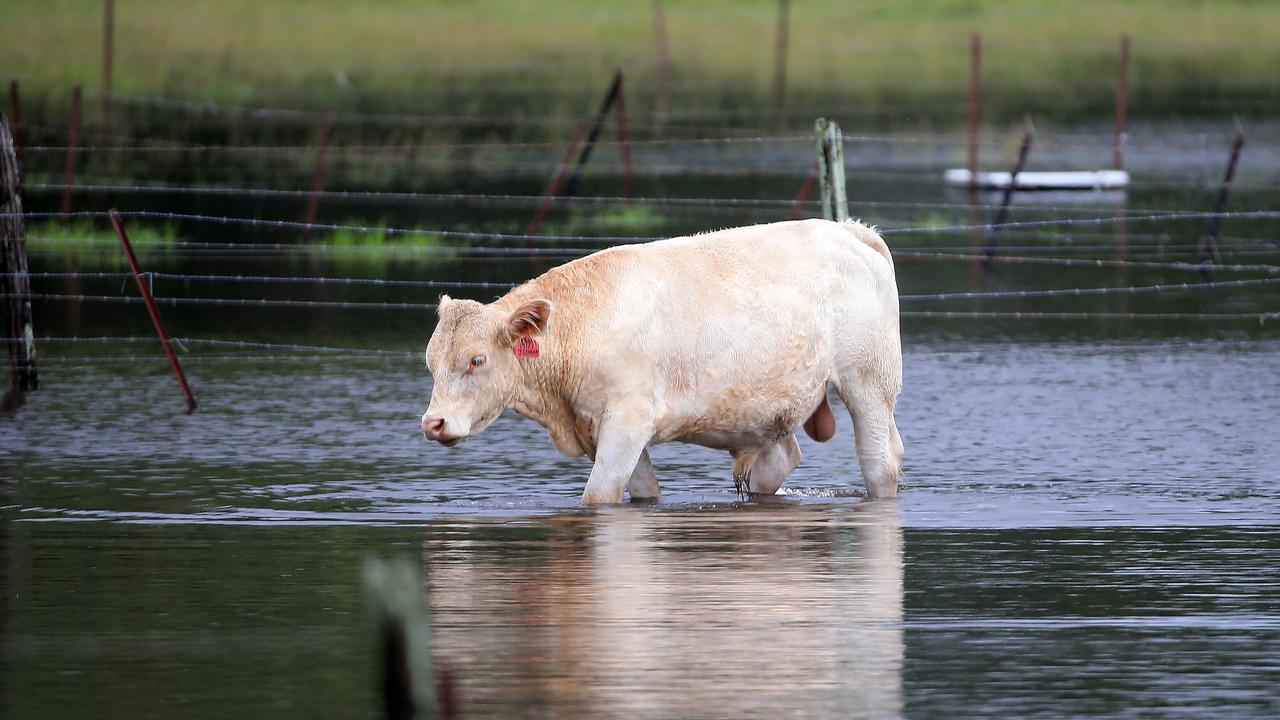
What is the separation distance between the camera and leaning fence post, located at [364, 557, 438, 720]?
6.39m

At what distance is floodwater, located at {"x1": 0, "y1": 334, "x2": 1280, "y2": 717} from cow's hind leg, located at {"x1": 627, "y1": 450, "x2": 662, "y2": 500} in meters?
0.21

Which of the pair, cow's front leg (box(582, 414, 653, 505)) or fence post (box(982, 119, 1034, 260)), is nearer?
cow's front leg (box(582, 414, 653, 505))

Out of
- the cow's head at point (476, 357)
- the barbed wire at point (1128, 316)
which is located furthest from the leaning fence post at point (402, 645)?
the barbed wire at point (1128, 316)

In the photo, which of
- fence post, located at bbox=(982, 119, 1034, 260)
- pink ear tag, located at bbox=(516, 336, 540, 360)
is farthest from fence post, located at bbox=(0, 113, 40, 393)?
fence post, located at bbox=(982, 119, 1034, 260)

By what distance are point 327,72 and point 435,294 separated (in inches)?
1018

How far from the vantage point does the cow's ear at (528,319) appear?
1106 cm

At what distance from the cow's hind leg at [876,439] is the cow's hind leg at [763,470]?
0.32m

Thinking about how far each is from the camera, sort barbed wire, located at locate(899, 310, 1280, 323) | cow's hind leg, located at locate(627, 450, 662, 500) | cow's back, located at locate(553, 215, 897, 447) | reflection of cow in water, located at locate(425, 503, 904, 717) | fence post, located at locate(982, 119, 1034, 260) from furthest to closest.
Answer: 1. fence post, located at locate(982, 119, 1034, 260)
2. barbed wire, located at locate(899, 310, 1280, 323)
3. cow's hind leg, located at locate(627, 450, 662, 500)
4. cow's back, located at locate(553, 215, 897, 447)
5. reflection of cow in water, located at locate(425, 503, 904, 717)

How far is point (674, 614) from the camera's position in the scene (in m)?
8.30

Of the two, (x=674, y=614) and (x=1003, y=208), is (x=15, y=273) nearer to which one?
(x=674, y=614)

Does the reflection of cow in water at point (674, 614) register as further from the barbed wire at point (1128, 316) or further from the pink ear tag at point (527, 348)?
the barbed wire at point (1128, 316)

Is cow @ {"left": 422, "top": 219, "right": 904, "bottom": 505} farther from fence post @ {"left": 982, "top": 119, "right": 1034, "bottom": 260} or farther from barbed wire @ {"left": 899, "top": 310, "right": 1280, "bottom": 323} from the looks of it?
fence post @ {"left": 982, "top": 119, "right": 1034, "bottom": 260}

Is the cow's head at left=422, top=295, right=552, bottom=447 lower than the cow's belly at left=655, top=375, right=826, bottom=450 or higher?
higher

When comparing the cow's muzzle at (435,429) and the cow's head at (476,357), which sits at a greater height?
the cow's head at (476,357)
